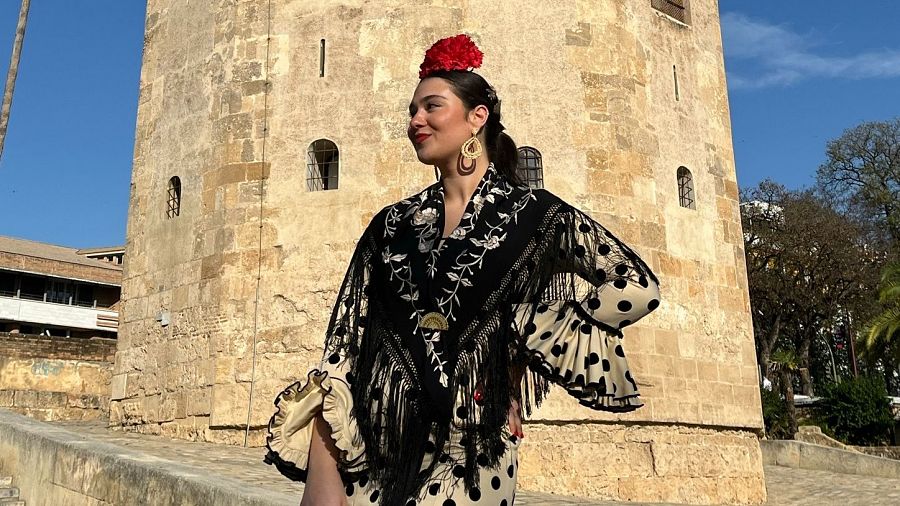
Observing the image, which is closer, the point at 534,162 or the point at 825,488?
the point at 534,162

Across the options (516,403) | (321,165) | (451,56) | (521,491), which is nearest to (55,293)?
(321,165)

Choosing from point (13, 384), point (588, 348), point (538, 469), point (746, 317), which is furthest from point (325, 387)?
point (13, 384)

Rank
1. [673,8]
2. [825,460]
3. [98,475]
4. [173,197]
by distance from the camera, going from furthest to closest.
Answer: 1. [825,460]
2. [673,8]
3. [173,197]
4. [98,475]

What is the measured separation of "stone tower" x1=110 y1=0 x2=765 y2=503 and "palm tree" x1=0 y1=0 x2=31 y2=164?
15.6ft

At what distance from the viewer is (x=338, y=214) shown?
12.8 m

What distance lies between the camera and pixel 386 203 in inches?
501

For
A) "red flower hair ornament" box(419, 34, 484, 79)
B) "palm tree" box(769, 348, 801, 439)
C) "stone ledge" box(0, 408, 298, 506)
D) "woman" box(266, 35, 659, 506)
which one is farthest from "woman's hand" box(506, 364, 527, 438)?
"palm tree" box(769, 348, 801, 439)

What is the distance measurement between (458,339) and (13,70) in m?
17.8

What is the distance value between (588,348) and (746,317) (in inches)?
500

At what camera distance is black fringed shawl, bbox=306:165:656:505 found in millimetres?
2283

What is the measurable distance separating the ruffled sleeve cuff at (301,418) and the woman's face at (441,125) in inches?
27.0

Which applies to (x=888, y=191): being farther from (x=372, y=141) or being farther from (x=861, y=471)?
(x=372, y=141)

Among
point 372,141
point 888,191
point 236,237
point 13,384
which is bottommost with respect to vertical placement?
point 13,384

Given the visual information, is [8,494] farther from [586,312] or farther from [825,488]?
[825,488]
